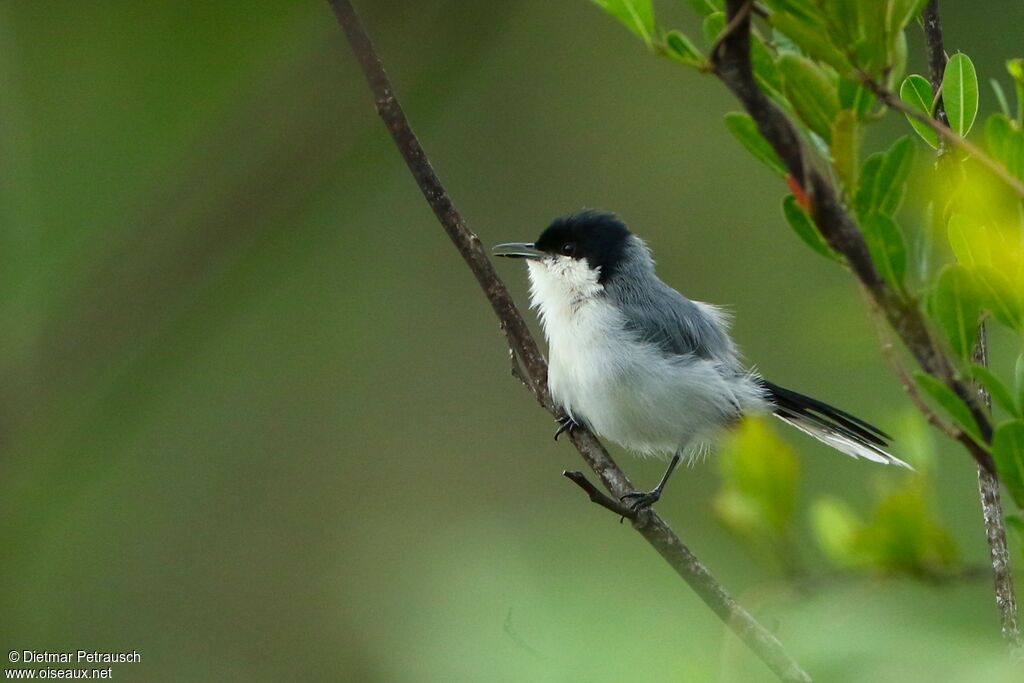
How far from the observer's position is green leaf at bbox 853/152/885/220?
0.75m

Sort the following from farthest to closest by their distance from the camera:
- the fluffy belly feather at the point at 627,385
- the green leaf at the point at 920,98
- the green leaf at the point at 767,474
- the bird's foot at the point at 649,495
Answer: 1. the fluffy belly feather at the point at 627,385
2. the bird's foot at the point at 649,495
3. the green leaf at the point at 920,98
4. the green leaf at the point at 767,474

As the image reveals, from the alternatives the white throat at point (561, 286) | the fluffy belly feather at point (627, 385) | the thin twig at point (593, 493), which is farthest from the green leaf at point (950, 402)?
the white throat at point (561, 286)

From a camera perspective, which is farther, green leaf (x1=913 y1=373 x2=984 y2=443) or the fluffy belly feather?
the fluffy belly feather

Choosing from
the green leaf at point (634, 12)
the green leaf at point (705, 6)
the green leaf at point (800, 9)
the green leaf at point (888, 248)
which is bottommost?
the green leaf at point (888, 248)

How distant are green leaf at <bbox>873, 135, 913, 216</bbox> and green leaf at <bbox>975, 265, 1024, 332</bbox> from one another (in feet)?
0.27

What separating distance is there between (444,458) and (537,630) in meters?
5.23

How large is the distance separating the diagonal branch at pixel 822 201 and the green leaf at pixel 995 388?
0.01m

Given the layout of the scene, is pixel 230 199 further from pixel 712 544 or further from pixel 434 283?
pixel 434 283

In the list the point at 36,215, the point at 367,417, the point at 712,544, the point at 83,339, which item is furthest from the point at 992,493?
the point at 367,417

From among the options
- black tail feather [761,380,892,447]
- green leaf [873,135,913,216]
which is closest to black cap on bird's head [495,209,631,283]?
black tail feather [761,380,892,447]

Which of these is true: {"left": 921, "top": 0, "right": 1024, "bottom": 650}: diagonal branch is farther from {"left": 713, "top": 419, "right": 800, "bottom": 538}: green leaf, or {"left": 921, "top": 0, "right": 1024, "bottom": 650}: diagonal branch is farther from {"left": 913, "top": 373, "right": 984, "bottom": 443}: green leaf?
{"left": 913, "top": 373, "right": 984, "bottom": 443}: green leaf

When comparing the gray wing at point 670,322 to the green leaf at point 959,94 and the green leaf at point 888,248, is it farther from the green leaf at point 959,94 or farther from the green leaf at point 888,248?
the green leaf at point 888,248

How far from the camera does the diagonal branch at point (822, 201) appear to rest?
0.69 m

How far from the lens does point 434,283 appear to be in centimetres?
627
